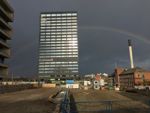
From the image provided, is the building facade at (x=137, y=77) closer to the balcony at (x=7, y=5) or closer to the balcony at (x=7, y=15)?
the balcony at (x=7, y=15)

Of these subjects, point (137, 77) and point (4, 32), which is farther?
point (137, 77)

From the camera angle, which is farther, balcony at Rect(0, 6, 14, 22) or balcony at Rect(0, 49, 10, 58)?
balcony at Rect(0, 49, 10, 58)

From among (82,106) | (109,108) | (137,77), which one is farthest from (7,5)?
(109,108)

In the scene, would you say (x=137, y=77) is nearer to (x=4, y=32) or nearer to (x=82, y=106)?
(x=4, y=32)

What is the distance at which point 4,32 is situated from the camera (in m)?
114

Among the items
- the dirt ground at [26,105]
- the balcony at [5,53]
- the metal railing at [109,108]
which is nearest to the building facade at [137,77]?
the balcony at [5,53]

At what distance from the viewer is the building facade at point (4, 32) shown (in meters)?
111

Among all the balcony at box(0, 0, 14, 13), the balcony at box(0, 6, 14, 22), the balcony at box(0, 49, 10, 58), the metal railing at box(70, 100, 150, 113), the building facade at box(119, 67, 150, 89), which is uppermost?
the balcony at box(0, 0, 14, 13)

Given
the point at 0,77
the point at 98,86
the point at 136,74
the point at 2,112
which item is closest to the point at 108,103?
the point at 2,112

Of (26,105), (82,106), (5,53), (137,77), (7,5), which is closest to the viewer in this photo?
(82,106)

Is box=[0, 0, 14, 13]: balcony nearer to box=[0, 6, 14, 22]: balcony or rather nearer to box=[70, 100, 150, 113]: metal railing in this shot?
box=[0, 6, 14, 22]: balcony

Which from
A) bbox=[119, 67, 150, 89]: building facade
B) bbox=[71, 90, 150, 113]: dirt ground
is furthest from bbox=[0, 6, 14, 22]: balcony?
bbox=[119, 67, 150, 89]: building facade

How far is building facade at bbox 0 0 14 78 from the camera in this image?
111238 mm

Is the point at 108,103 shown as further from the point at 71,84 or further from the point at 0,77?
the point at 71,84
